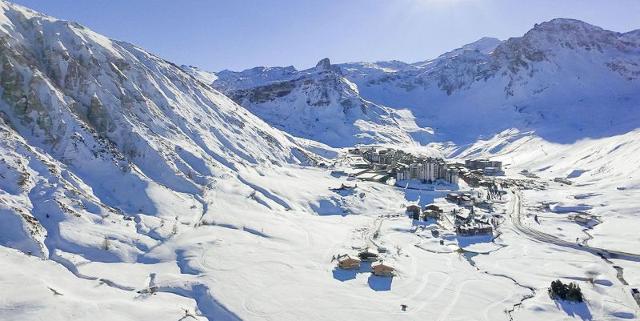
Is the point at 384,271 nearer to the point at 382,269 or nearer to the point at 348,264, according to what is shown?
the point at 382,269

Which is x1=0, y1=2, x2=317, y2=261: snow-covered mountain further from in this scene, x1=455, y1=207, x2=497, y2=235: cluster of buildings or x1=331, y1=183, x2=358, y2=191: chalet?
x1=455, y1=207, x2=497, y2=235: cluster of buildings

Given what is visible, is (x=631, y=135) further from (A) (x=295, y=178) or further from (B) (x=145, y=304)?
(B) (x=145, y=304)

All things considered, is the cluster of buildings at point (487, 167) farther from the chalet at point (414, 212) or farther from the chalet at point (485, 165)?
the chalet at point (414, 212)

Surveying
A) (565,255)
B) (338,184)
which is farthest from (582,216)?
(338,184)

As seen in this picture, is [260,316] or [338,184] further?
[338,184]

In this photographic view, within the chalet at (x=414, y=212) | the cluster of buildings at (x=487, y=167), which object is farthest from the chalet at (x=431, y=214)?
the cluster of buildings at (x=487, y=167)

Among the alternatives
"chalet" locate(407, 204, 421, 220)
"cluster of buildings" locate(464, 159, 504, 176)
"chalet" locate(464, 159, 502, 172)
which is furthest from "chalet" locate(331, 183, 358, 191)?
"chalet" locate(464, 159, 502, 172)

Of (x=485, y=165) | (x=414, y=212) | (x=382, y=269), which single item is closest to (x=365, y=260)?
(x=382, y=269)

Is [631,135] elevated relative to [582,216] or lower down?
elevated

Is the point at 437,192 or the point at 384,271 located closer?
the point at 384,271
